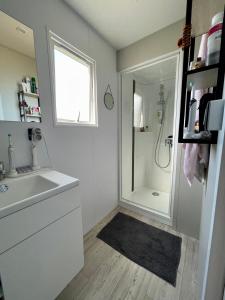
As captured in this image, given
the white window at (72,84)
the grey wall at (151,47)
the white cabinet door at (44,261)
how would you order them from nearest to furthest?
the white cabinet door at (44,261) → the white window at (72,84) → the grey wall at (151,47)

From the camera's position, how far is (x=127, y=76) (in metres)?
2.08

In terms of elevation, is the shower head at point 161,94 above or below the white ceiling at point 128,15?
below

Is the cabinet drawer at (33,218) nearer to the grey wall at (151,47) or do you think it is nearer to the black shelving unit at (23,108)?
the black shelving unit at (23,108)

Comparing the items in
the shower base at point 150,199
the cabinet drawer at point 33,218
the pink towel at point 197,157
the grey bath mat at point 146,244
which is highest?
the pink towel at point 197,157

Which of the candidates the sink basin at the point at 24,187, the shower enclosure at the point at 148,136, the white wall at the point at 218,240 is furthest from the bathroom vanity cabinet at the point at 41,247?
the shower enclosure at the point at 148,136

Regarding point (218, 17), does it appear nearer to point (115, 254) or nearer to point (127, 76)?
point (127, 76)

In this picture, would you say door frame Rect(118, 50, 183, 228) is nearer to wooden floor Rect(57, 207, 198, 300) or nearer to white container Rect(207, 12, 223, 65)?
wooden floor Rect(57, 207, 198, 300)

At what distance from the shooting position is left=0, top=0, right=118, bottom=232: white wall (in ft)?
3.37

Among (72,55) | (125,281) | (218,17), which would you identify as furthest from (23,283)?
(72,55)

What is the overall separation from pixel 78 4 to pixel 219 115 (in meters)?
1.60

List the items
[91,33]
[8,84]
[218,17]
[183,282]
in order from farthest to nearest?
[91,33], [183,282], [8,84], [218,17]

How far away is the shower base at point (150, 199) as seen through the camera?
2154mm

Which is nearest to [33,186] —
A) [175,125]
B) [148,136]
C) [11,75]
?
[11,75]

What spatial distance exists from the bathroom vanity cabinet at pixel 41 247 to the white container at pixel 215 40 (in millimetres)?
1018
